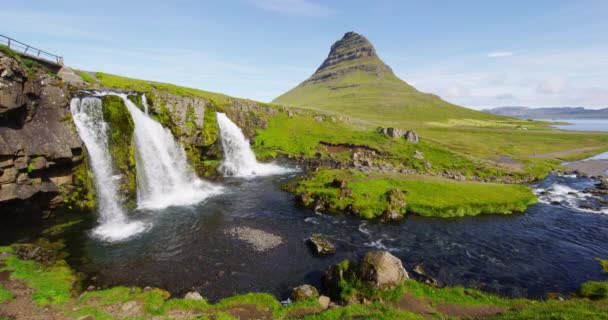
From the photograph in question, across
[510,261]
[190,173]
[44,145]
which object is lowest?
[510,261]

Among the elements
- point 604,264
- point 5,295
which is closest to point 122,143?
point 5,295

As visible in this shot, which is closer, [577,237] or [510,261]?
[510,261]

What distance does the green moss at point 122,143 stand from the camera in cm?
3772

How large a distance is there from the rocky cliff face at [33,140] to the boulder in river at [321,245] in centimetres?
3010

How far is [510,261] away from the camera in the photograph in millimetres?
25938

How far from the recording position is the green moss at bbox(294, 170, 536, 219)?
1470 inches

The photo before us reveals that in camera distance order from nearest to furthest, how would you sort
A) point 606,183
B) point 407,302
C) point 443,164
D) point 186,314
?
point 186,314, point 407,302, point 606,183, point 443,164

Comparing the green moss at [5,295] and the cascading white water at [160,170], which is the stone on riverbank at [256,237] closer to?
the cascading white water at [160,170]

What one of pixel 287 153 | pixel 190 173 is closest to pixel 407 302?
pixel 190 173

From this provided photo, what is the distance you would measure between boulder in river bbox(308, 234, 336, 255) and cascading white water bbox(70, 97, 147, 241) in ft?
69.3

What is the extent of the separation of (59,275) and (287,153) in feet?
198

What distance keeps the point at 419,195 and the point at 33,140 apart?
161ft

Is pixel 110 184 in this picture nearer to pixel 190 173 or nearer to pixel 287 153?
pixel 190 173

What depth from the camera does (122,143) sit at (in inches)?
1531
